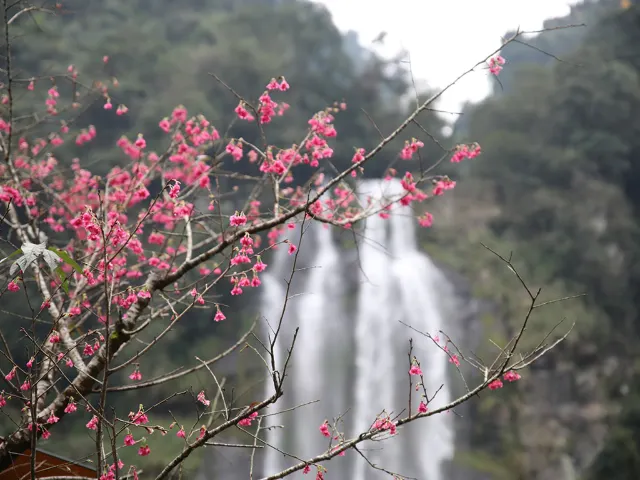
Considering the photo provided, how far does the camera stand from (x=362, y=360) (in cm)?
1199

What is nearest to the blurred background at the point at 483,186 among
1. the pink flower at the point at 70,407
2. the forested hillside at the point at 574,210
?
the forested hillside at the point at 574,210

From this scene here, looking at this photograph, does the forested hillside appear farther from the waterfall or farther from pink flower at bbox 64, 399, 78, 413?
pink flower at bbox 64, 399, 78, 413

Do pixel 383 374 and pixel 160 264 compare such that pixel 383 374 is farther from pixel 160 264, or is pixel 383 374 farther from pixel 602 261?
pixel 160 264

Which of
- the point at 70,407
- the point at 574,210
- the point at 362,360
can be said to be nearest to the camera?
the point at 70,407

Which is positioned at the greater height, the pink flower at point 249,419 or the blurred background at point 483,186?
the blurred background at point 483,186

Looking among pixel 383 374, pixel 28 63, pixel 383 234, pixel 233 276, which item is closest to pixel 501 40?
pixel 233 276

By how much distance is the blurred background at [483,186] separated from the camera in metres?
11.2

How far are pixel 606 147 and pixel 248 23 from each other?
35.1 ft

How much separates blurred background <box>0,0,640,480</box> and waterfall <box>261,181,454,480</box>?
0.23m

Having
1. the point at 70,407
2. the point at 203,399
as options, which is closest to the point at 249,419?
the point at 203,399

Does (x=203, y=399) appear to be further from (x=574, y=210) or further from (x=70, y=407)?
(x=574, y=210)

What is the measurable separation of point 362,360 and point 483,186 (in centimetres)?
674

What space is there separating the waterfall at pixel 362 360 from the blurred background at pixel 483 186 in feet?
0.77

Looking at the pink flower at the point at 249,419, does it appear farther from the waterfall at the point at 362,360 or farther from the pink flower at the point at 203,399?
the waterfall at the point at 362,360
